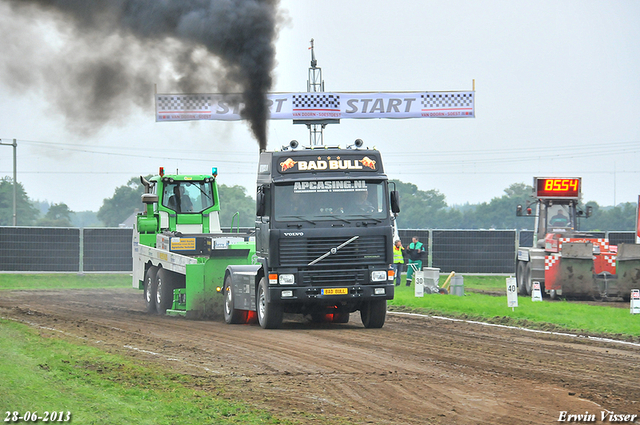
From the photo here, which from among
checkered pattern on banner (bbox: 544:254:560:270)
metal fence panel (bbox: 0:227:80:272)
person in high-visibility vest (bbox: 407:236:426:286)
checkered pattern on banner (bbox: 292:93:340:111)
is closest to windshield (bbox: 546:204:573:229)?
checkered pattern on banner (bbox: 544:254:560:270)

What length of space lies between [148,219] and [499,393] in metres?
14.1

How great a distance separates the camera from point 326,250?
1523 cm

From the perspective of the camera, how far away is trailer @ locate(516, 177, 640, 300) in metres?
24.2

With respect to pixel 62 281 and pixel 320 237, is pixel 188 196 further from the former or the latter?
pixel 62 281

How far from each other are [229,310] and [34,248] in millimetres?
18572

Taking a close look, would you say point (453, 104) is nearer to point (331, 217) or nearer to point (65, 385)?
point (331, 217)

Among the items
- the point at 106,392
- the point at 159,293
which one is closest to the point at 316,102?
the point at 159,293

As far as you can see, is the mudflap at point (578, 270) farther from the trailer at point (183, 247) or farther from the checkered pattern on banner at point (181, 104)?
the checkered pattern on banner at point (181, 104)

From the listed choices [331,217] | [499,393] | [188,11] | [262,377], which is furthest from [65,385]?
[188,11]

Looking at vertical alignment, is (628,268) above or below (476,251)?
below

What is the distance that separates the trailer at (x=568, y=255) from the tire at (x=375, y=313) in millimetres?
9997

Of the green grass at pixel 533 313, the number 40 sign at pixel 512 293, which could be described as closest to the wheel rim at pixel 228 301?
the green grass at pixel 533 313

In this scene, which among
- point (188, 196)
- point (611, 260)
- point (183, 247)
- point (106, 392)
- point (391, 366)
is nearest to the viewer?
point (106, 392)

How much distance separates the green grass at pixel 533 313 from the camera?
1678cm
